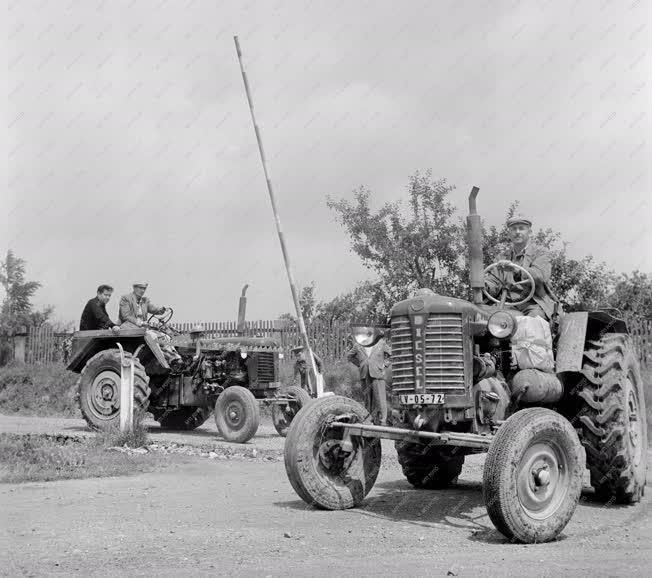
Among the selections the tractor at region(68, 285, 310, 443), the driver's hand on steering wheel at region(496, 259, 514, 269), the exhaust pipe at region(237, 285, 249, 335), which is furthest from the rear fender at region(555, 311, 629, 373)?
→ the exhaust pipe at region(237, 285, 249, 335)

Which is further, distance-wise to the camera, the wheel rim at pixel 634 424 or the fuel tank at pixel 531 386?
the wheel rim at pixel 634 424

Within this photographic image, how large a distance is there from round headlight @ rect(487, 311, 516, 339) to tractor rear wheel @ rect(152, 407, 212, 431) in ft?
27.5

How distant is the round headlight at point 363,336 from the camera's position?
21.0 ft

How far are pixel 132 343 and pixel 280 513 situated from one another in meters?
7.55

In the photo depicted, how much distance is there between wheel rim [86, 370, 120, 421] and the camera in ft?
41.9

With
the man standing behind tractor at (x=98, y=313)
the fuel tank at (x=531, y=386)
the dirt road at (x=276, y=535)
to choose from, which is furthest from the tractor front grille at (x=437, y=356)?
the man standing behind tractor at (x=98, y=313)

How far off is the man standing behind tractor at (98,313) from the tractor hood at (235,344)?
120cm

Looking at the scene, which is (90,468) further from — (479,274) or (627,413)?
(627,413)

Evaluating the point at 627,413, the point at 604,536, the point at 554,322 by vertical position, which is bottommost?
the point at 604,536

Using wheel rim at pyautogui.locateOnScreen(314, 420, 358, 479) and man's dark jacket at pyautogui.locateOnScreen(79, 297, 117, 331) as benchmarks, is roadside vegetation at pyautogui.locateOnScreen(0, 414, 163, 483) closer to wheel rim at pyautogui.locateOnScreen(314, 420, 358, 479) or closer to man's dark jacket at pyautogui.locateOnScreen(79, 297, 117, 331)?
wheel rim at pyautogui.locateOnScreen(314, 420, 358, 479)

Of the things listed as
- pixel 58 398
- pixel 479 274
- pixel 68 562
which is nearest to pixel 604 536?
pixel 479 274

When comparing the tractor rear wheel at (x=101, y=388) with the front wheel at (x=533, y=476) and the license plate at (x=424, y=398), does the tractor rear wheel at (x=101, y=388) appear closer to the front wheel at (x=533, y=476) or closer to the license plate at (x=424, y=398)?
the license plate at (x=424, y=398)

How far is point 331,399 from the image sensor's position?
6.44 metres

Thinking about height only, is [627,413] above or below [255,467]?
above
